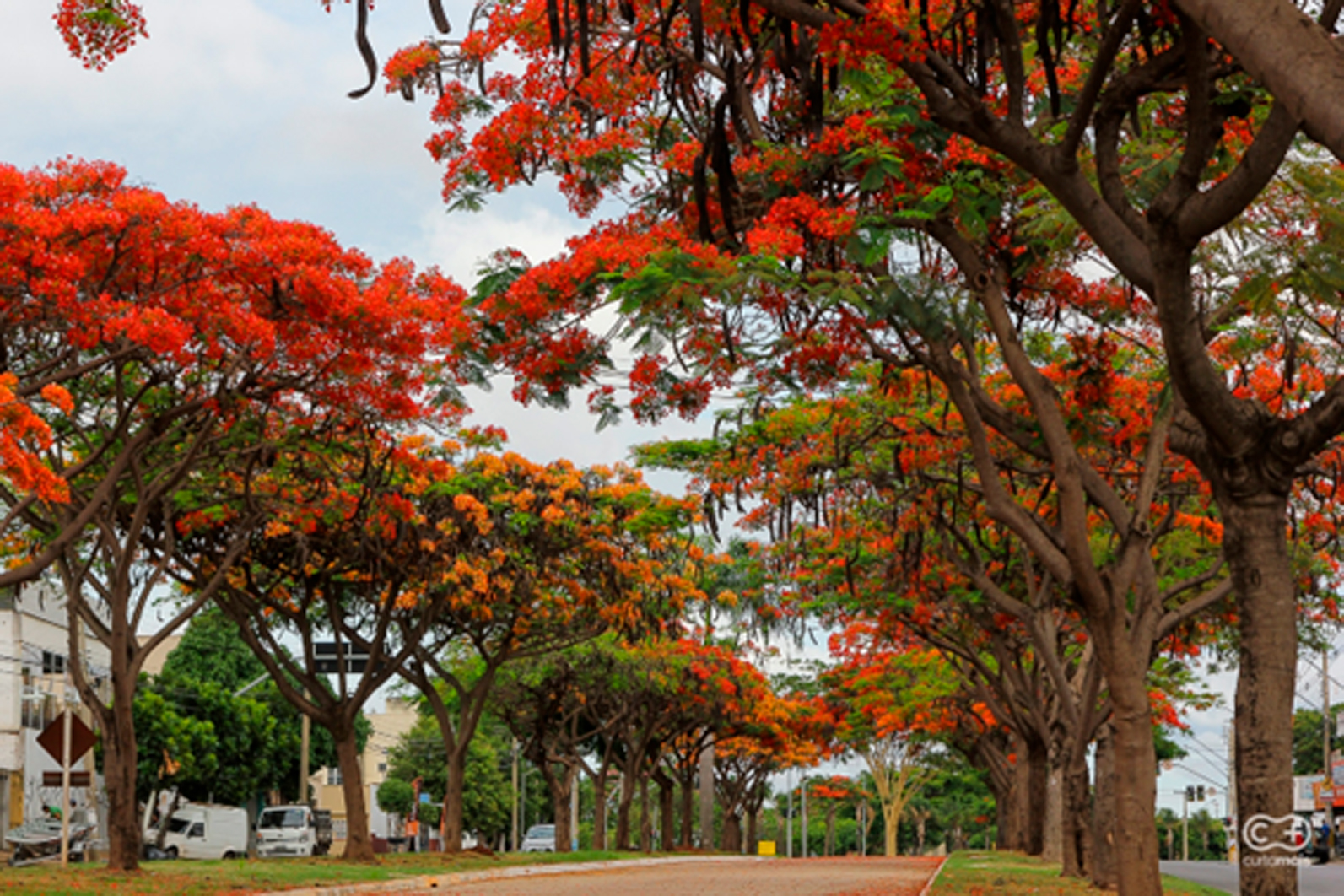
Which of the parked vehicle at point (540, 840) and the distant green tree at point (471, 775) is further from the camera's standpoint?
the distant green tree at point (471, 775)

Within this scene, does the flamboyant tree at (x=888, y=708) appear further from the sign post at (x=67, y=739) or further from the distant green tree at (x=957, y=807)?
the sign post at (x=67, y=739)

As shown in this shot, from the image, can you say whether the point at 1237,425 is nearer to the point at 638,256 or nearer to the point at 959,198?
the point at 959,198

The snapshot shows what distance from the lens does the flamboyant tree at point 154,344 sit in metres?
13.5

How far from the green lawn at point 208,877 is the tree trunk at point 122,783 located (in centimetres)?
27

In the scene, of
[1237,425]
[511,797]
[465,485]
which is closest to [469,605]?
[465,485]

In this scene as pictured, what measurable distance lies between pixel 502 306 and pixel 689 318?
1960 mm

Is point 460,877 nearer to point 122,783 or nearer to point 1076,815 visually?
point 122,783

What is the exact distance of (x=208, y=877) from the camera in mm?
17938

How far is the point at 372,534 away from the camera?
20859 mm

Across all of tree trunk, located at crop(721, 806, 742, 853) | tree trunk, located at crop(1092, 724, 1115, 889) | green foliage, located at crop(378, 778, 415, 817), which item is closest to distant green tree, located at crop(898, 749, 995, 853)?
tree trunk, located at crop(721, 806, 742, 853)

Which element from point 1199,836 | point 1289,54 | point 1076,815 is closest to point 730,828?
point 1076,815

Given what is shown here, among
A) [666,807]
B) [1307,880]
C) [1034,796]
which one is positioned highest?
[1034,796]

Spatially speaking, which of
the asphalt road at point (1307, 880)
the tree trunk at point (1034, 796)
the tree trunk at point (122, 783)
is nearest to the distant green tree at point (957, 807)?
the asphalt road at point (1307, 880)

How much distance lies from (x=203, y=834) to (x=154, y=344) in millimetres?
33185
